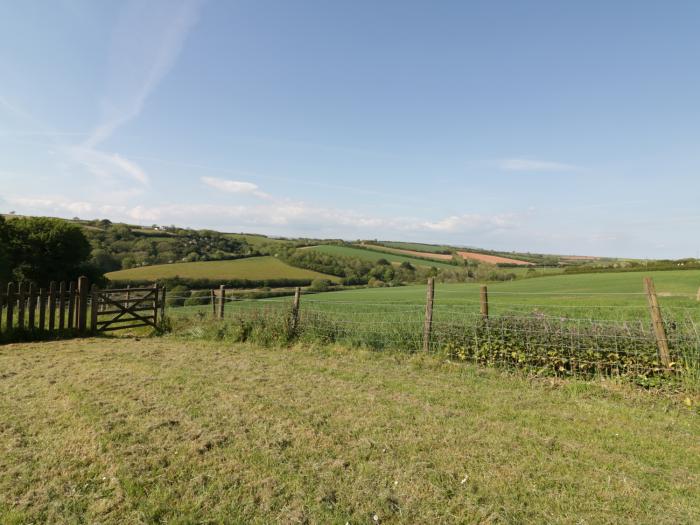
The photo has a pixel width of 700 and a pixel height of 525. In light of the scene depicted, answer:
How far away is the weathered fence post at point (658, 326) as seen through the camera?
632cm

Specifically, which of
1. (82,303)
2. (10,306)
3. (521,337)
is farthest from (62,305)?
(521,337)

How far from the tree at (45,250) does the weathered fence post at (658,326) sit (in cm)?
3942

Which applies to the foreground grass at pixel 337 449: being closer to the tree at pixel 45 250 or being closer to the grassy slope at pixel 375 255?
the tree at pixel 45 250

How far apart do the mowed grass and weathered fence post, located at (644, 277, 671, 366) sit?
3853 cm

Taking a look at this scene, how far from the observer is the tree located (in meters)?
32.3

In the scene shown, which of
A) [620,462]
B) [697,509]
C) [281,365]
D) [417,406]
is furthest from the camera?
[281,365]

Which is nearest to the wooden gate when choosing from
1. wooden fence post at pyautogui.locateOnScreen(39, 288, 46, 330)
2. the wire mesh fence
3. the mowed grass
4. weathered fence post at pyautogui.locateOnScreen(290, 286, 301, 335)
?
wooden fence post at pyautogui.locateOnScreen(39, 288, 46, 330)

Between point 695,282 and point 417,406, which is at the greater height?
point 695,282

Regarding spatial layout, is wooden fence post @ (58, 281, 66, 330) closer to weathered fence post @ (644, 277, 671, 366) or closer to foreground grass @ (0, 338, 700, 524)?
foreground grass @ (0, 338, 700, 524)

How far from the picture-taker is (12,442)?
3975 millimetres

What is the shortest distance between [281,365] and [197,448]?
13.1 feet

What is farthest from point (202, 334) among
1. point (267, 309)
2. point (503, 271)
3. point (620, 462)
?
point (503, 271)

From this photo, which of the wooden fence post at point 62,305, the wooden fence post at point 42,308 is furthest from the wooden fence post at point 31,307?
the wooden fence post at point 62,305

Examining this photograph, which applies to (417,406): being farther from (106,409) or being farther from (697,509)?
(106,409)
